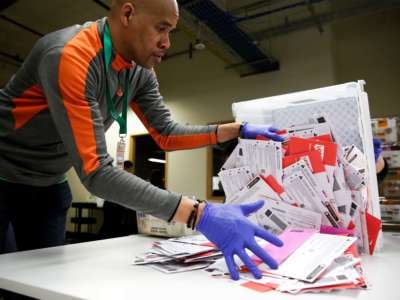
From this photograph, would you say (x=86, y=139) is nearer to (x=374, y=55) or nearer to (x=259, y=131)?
(x=259, y=131)

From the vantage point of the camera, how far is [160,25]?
0.97m

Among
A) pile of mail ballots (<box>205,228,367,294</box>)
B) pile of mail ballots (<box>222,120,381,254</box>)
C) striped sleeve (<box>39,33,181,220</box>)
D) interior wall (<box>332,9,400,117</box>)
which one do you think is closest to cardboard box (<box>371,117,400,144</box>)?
pile of mail ballots (<box>222,120,381,254</box>)

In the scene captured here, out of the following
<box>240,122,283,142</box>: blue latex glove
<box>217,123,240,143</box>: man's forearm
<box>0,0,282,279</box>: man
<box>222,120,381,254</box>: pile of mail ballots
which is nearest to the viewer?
<box>0,0,282,279</box>: man

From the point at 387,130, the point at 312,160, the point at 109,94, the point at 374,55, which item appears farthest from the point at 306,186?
the point at 374,55

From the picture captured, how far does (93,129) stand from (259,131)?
52 cm

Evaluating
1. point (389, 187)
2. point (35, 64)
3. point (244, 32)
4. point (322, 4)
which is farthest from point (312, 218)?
point (322, 4)

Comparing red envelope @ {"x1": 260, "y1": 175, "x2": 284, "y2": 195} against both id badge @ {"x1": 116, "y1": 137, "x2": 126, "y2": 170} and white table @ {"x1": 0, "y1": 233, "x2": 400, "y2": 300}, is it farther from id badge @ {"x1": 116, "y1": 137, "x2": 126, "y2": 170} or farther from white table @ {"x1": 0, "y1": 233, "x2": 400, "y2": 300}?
id badge @ {"x1": 116, "y1": 137, "x2": 126, "y2": 170}

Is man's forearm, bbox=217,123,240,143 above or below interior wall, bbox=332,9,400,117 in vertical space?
below

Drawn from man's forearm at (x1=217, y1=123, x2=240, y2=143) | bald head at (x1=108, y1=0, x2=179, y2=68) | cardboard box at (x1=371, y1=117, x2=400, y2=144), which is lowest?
man's forearm at (x1=217, y1=123, x2=240, y2=143)

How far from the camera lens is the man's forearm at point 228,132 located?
→ 3.86 ft

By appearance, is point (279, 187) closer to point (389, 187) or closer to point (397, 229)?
point (397, 229)

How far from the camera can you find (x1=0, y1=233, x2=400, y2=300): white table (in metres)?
0.54

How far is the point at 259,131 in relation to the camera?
1.07 m

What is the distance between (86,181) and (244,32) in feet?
11.7
